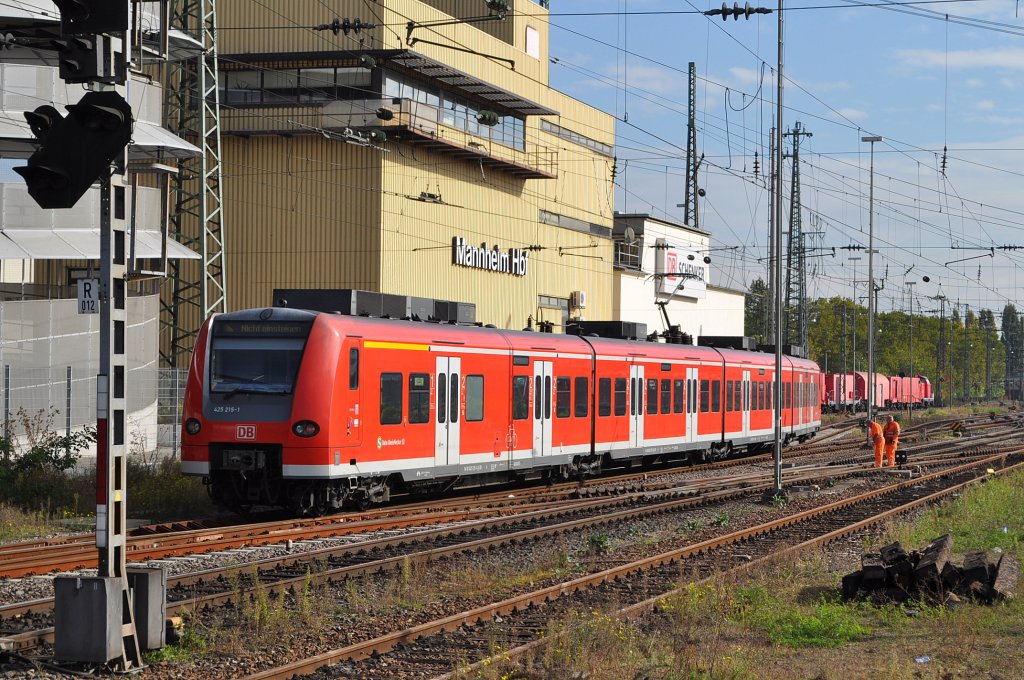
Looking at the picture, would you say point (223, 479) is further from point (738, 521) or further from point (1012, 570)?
point (1012, 570)

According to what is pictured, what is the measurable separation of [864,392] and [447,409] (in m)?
71.3

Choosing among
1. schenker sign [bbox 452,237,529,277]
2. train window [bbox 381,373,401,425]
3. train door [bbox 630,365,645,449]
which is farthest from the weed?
schenker sign [bbox 452,237,529,277]

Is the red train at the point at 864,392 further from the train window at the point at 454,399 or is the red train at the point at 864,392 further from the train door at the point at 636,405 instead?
the train window at the point at 454,399

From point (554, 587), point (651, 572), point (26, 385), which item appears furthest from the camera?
point (26, 385)

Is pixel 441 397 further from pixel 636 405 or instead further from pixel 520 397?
pixel 636 405

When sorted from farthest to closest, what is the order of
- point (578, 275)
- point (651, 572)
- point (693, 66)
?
point (693, 66) → point (578, 275) → point (651, 572)

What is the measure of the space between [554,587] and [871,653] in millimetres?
3340

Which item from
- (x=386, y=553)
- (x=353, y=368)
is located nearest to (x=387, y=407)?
(x=353, y=368)

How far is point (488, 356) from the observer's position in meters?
22.3

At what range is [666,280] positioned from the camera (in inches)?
2452

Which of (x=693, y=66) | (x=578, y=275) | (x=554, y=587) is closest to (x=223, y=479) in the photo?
(x=554, y=587)

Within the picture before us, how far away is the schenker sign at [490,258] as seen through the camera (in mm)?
43469

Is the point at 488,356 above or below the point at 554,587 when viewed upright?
above

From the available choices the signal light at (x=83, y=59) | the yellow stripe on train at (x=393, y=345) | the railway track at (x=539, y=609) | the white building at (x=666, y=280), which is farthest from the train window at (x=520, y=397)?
the white building at (x=666, y=280)
